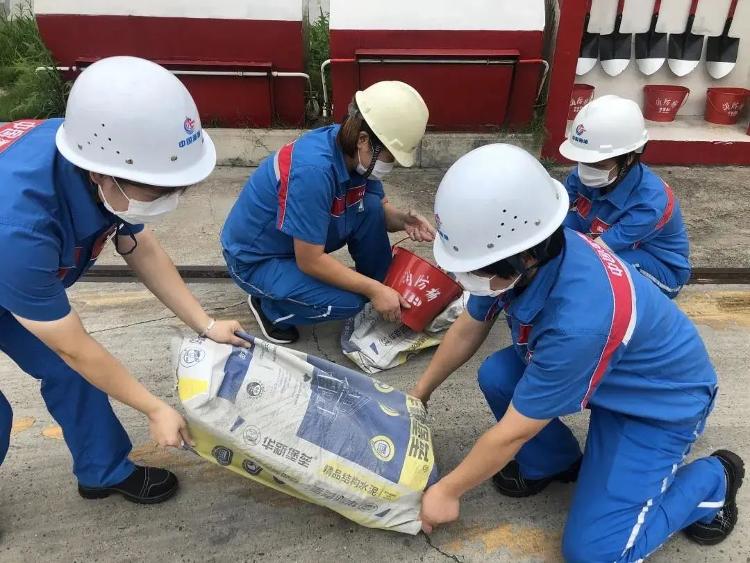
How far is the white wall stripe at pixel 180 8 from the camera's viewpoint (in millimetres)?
4402

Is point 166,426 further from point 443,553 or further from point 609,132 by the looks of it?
point 609,132

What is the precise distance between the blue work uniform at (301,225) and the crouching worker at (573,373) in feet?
2.51

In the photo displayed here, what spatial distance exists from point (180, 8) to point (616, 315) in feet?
13.5

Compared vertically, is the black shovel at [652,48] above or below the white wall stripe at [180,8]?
below

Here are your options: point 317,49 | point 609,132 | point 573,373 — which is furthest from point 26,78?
point 573,373

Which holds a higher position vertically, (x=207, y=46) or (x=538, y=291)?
(x=538, y=291)

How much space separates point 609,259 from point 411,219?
1473 mm

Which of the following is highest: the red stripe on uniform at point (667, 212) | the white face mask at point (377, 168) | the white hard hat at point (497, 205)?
the white hard hat at point (497, 205)

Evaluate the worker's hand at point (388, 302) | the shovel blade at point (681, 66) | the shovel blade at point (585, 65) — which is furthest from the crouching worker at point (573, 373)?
the shovel blade at point (681, 66)

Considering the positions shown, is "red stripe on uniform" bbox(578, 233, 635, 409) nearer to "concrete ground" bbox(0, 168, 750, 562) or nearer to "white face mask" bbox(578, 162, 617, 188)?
"concrete ground" bbox(0, 168, 750, 562)

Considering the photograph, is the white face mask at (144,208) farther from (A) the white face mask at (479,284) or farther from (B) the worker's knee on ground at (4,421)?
(A) the white face mask at (479,284)

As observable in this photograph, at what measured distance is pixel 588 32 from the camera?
4.93m

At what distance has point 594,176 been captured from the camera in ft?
9.08

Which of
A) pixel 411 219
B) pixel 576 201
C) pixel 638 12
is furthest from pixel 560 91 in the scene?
pixel 411 219
